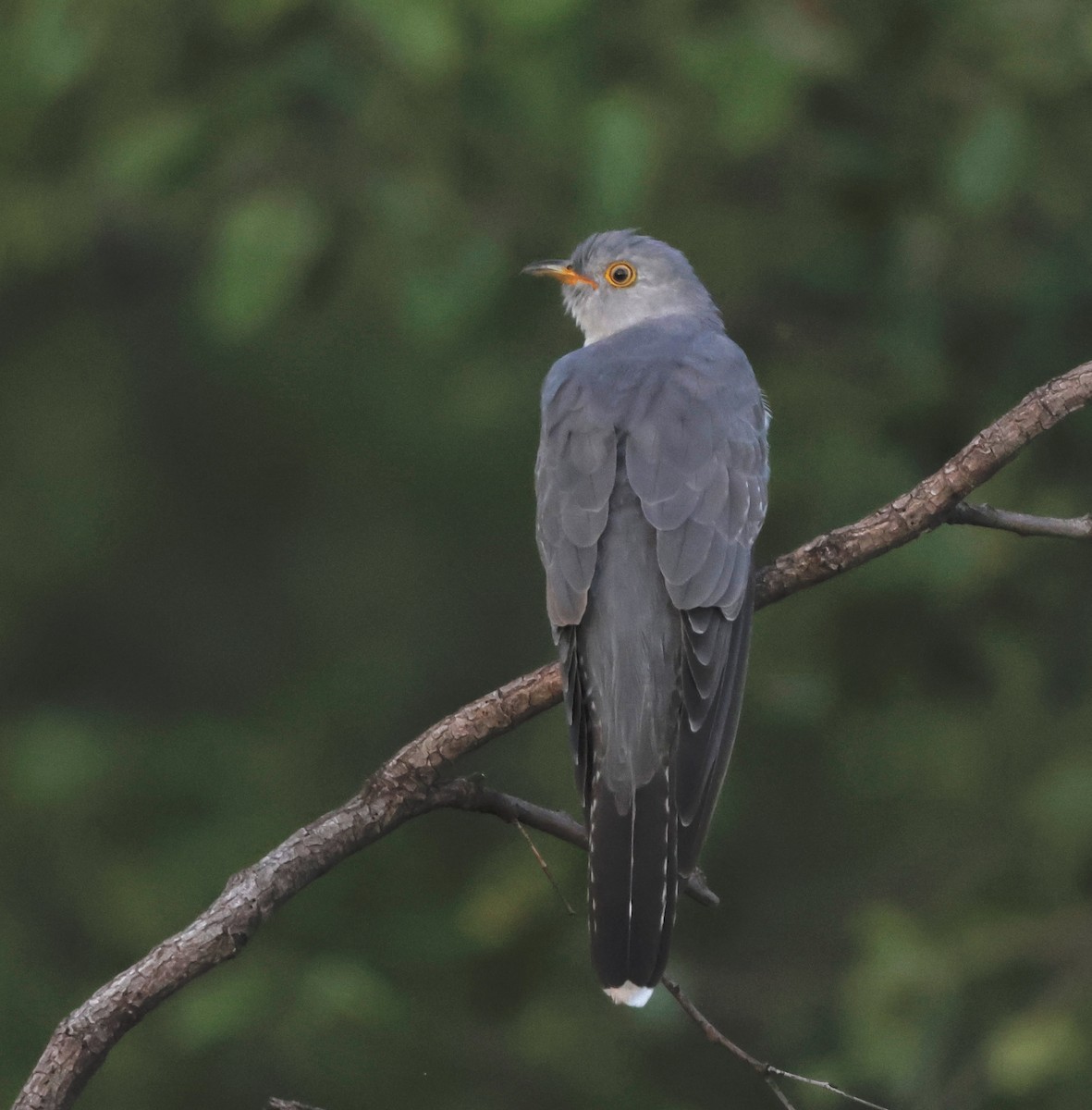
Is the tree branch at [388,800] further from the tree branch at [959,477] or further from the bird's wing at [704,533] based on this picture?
the bird's wing at [704,533]

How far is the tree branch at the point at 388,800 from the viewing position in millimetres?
3365

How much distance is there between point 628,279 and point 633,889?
275 centimetres

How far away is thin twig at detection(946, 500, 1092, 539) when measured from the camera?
12.4 ft

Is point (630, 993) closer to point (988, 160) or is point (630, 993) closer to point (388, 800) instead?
point (388, 800)

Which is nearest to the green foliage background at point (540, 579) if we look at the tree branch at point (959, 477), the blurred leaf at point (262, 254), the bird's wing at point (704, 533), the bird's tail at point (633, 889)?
the blurred leaf at point (262, 254)

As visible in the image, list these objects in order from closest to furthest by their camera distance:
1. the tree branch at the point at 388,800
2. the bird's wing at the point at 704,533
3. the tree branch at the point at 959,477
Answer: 1. the tree branch at the point at 388,800
2. the tree branch at the point at 959,477
3. the bird's wing at the point at 704,533

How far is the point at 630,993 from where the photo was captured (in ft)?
13.2

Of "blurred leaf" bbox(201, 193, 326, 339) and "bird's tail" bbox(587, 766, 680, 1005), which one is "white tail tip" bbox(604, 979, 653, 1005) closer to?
"bird's tail" bbox(587, 766, 680, 1005)

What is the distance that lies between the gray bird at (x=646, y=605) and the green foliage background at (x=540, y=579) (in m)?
0.98

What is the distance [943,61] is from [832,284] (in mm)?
844

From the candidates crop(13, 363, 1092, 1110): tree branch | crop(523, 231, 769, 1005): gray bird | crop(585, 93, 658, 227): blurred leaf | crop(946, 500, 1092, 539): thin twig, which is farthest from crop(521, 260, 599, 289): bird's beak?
crop(946, 500, 1092, 539): thin twig

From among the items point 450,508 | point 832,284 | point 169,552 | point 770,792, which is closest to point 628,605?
point 832,284

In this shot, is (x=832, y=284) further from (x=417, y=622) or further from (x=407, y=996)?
(x=417, y=622)

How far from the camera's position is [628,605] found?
440 cm
